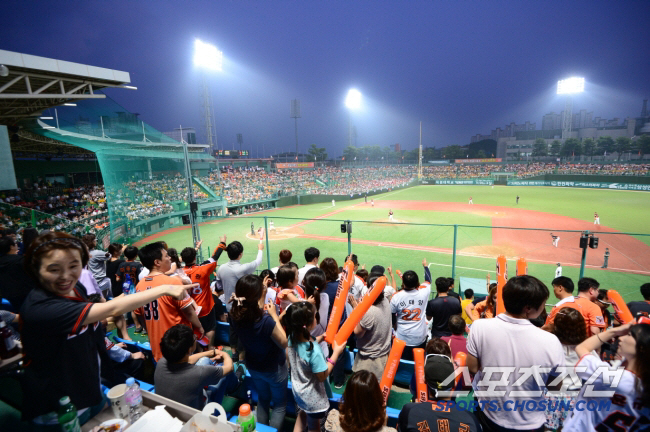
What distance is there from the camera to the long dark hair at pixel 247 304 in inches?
120

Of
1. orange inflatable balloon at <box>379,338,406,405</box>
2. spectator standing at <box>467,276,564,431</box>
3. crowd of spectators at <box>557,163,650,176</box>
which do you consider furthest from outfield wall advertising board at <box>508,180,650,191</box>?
orange inflatable balloon at <box>379,338,406,405</box>

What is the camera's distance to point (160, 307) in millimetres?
3914

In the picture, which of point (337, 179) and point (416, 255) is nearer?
point (416, 255)

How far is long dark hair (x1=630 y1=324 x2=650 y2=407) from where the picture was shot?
1824 millimetres

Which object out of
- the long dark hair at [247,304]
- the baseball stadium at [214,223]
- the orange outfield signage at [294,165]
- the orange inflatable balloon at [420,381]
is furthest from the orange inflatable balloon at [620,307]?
the orange outfield signage at [294,165]

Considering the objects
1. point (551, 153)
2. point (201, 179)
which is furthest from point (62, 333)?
point (551, 153)

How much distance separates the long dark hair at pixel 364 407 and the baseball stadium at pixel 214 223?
124 centimetres

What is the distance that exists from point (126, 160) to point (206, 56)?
24.8 metres

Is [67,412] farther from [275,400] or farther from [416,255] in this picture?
[416,255]

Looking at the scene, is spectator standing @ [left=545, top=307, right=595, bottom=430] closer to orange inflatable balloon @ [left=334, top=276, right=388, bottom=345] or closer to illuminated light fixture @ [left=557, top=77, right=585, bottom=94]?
orange inflatable balloon @ [left=334, top=276, right=388, bottom=345]

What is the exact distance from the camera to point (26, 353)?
76.7 inches

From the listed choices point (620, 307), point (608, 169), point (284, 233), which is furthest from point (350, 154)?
point (620, 307)

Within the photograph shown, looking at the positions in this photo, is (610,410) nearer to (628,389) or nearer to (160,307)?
(628,389)

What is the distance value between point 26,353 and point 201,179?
41998 millimetres
